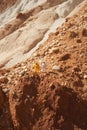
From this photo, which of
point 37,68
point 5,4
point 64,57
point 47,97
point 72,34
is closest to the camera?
point 47,97

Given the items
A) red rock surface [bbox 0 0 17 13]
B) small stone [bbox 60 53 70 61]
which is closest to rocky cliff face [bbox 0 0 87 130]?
small stone [bbox 60 53 70 61]

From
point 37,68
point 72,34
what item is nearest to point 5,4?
point 72,34

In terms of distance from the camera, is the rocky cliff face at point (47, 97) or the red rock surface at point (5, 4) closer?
the rocky cliff face at point (47, 97)

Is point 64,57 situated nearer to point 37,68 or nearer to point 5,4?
point 37,68

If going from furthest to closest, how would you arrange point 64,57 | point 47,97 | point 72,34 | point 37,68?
point 72,34, point 64,57, point 37,68, point 47,97

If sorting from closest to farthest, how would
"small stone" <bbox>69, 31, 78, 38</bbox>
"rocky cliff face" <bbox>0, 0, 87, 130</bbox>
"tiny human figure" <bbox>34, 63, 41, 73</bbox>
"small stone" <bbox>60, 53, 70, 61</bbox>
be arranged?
"rocky cliff face" <bbox>0, 0, 87, 130</bbox> < "tiny human figure" <bbox>34, 63, 41, 73</bbox> < "small stone" <bbox>60, 53, 70, 61</bbox> < "small stone" <bbox>69, 31, 78, 38</bbox>

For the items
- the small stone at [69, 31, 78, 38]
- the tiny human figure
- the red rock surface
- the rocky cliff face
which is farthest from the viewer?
the red rock surface

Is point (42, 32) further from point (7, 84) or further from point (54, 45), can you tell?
point (7, 84)

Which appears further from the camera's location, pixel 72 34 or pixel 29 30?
pixel 29 30

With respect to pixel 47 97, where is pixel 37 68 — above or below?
above

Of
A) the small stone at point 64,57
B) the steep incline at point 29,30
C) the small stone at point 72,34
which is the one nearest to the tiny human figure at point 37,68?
the small stone at point 64,57

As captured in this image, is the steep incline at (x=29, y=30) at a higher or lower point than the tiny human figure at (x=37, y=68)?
lower

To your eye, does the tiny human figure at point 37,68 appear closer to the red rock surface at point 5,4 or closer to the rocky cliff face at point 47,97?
the rocky cliff face at point 47,97

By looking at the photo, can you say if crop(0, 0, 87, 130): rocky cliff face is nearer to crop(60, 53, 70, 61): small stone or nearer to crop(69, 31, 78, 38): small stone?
crop(60, 53, 70, 61): small stone
